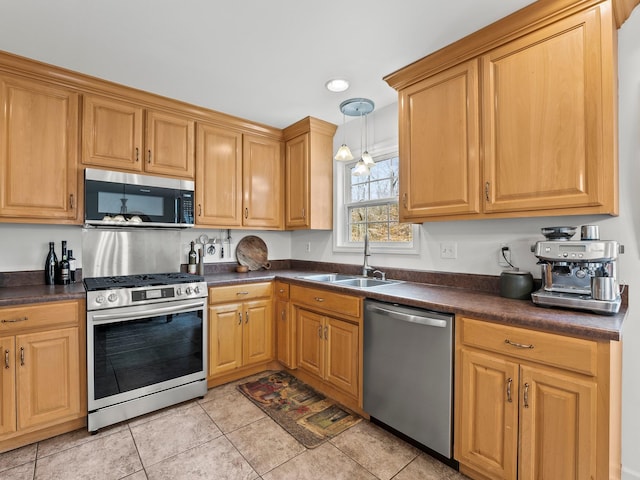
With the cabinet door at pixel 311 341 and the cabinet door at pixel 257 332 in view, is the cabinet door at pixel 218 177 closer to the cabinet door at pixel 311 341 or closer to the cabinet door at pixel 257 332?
the cabinet door at pixel 257 332

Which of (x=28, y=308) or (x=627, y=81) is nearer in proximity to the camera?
(x=627, y=81)

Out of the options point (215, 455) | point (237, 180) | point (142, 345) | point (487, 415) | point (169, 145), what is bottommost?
point (215, 455)

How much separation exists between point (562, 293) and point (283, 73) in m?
2.18

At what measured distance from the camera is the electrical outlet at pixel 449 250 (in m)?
2.37

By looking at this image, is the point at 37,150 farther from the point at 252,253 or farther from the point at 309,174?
the point at 309,174

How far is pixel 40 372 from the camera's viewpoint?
1.98 metres

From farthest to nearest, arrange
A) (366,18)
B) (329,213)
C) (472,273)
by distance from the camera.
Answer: (329,213)
(472,273)
(366,18)

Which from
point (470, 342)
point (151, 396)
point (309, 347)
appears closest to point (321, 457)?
point (309, 347)

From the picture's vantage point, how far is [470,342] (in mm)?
1633

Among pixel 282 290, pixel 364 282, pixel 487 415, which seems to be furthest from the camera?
pixel 282 290

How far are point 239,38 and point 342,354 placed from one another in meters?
2.18

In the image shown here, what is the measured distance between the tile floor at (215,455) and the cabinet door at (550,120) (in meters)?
1.55

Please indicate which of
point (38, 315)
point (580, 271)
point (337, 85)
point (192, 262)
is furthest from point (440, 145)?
point (38, 315)

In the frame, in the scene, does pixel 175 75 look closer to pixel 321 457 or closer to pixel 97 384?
pixel 97 384
